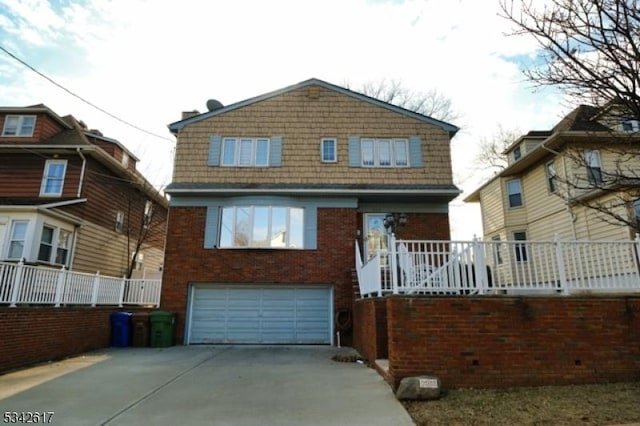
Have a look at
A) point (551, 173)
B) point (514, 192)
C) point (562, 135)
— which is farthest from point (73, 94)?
point (514, 192)

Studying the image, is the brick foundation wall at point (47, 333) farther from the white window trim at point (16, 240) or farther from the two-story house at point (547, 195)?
the two-story house at point (547, 195)

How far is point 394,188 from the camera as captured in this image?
1232 cm

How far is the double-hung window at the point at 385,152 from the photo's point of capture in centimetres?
1301

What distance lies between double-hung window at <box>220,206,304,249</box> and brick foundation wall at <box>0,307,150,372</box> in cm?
418

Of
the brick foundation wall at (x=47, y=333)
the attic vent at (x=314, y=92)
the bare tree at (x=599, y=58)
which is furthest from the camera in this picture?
the attic vent at (x=314, y=92)

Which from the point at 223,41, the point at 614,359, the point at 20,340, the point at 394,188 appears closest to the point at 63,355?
the point at 20,340

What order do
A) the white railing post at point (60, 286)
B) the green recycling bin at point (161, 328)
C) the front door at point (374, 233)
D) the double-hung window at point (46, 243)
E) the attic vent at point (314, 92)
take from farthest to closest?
the attic vent at point (314, 92) → the double-hung window at point (46, 243) → the front door at point (374, 233) → the green recycling bin at point (161, 328) → the white railing post at point (60, 286)

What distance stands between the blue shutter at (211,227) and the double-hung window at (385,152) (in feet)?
17.7

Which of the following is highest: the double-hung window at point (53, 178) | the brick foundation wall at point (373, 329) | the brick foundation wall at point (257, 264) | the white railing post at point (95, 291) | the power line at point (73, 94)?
the power line at point (73, 94)

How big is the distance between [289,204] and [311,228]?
109 centimetres

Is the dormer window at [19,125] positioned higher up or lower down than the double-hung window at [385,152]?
higher up

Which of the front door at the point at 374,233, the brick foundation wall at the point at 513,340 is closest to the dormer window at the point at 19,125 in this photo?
the front door at the point at 374,233

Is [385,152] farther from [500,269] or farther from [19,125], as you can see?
[19,125]

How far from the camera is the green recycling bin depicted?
35.7 ft
